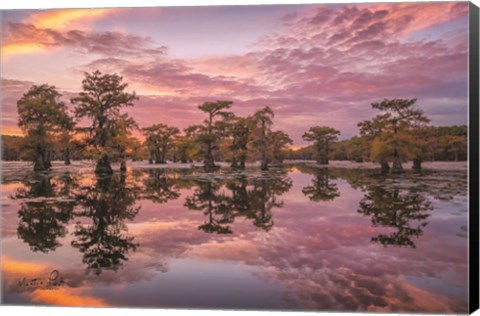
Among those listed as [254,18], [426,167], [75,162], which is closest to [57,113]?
[75,162]

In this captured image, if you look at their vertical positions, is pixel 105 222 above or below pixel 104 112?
below

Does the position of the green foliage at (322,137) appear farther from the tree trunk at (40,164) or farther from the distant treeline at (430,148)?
the tree trunk at (40,164)

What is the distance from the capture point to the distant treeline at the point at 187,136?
21.2ft

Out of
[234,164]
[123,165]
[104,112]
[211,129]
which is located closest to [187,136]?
[211,129]

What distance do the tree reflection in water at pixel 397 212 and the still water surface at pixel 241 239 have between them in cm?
1

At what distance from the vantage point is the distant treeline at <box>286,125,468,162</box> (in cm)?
593

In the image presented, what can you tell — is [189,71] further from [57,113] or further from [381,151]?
[381,151]

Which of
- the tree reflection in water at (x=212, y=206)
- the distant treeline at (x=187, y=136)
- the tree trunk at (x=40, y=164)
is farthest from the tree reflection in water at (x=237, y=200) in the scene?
the tree trunk at (x=40, y=164)

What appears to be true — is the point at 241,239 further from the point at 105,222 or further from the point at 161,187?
the point at 105,222

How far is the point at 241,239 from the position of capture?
20.8 feet

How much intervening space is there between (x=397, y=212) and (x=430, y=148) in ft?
2.83
